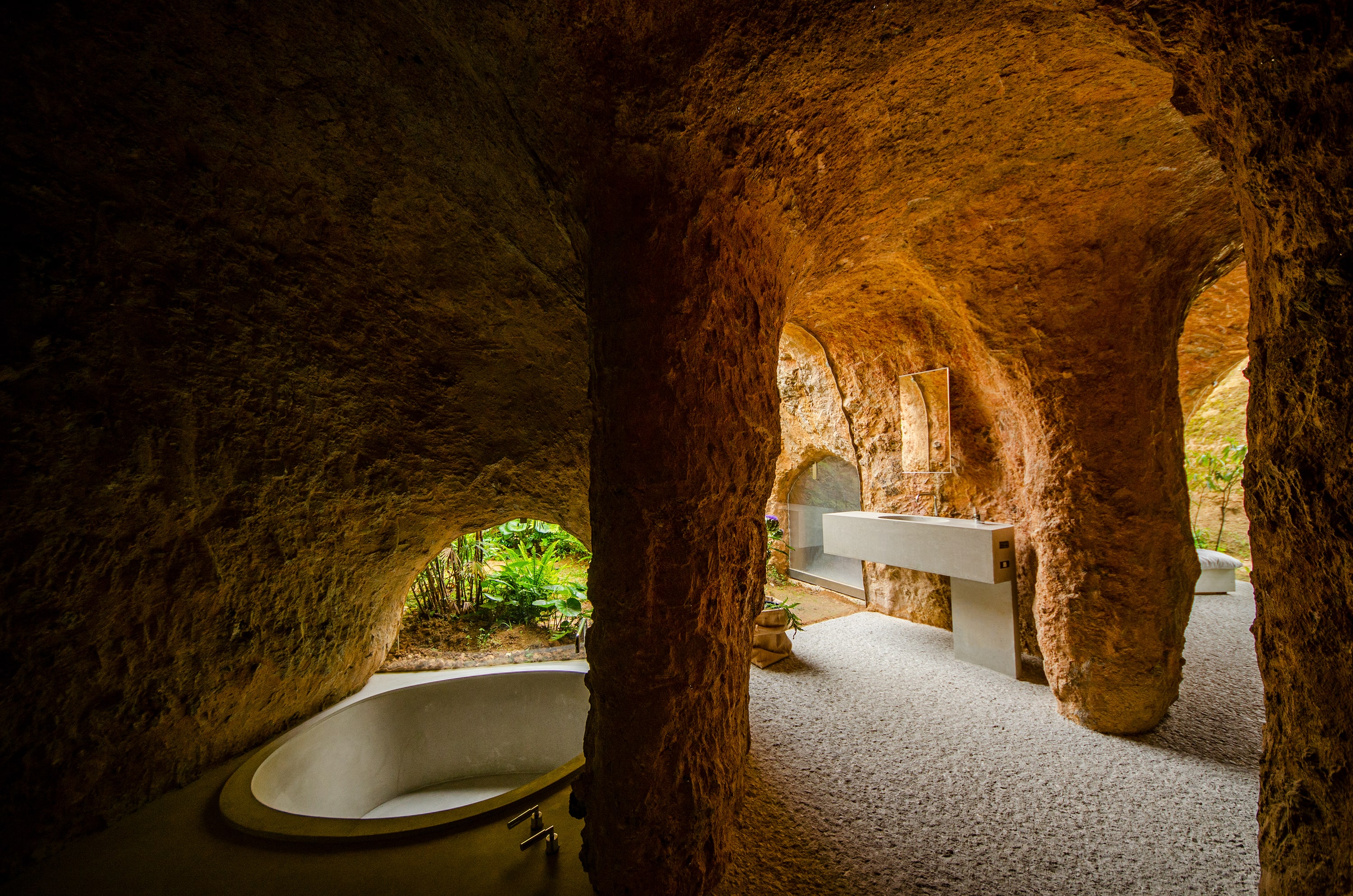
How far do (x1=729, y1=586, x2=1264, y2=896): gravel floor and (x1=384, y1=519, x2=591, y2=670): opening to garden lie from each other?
1.81m

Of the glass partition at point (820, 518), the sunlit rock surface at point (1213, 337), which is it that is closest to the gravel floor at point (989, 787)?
the glass partition at point (820, 518)

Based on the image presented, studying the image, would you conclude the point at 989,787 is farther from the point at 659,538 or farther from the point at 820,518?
the point at 820,518

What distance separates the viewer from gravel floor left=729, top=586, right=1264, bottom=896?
1990 millimetres

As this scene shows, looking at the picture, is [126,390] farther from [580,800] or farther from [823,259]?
[823,259]

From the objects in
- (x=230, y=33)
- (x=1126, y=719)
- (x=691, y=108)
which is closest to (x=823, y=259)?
(x=691, y=108)

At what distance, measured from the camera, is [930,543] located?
157 inches

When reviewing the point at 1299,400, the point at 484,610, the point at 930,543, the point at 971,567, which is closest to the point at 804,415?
the point at 930,543

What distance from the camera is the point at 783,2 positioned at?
1418mm

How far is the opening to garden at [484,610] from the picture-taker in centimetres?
404

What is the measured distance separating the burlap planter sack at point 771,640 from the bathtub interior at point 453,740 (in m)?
1.44

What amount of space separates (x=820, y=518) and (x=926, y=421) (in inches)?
104

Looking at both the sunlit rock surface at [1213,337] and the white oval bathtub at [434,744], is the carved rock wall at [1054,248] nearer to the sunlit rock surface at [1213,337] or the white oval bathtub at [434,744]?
the sunlit rock surface at [1213,337]

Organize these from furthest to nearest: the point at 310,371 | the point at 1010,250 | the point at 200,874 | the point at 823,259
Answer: the point at 1010,250, the point at 823,259, the point at 310,371, the point at 200,874

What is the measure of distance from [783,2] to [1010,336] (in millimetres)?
2598
